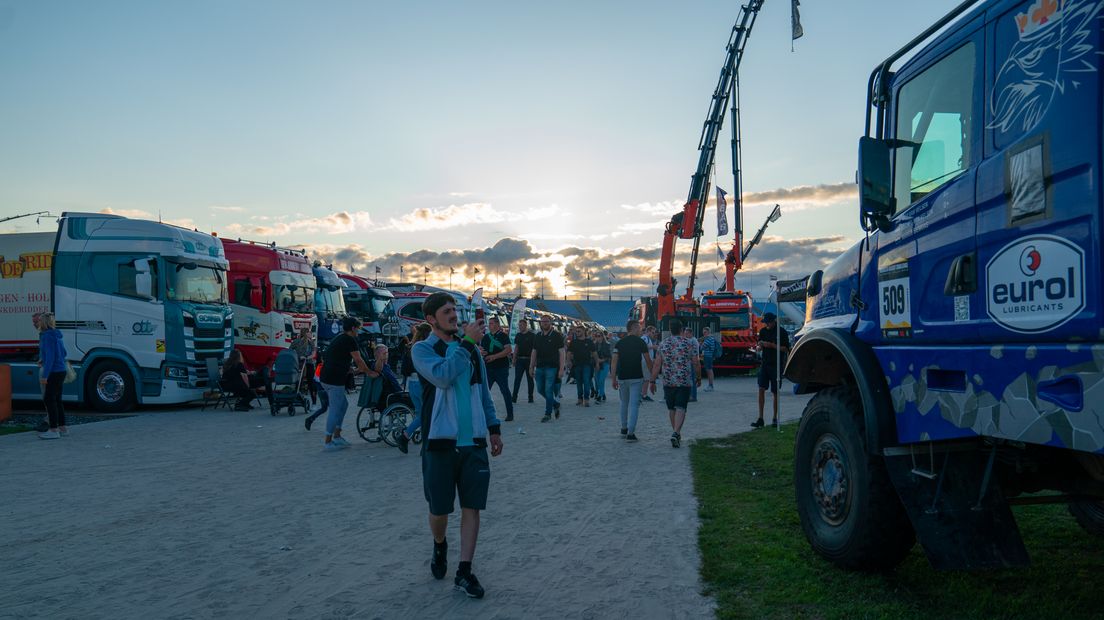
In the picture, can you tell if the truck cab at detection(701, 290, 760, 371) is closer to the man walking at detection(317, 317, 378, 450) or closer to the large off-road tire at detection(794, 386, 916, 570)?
the man walking at detection(317, 317, 378, 450)

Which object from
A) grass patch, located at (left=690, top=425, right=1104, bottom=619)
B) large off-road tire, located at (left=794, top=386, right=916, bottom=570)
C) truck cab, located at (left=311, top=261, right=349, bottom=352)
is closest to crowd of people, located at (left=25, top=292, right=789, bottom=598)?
grass patch, located at (left=690, top=425, right=1104, bottom=619)

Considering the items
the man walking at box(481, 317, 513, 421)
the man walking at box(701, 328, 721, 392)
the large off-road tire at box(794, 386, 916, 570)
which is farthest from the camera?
the man walking at box(701, 328, 721, 392)

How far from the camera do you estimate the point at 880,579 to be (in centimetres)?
458

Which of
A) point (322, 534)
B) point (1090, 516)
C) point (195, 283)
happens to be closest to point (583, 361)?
point (195, 283)

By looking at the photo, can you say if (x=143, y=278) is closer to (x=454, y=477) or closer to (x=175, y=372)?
(x=175, y=372)

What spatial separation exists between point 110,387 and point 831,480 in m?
15.5

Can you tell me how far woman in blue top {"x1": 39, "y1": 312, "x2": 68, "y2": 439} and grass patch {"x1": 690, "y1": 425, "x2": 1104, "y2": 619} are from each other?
10.0 meters

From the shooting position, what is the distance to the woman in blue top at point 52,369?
11.5m

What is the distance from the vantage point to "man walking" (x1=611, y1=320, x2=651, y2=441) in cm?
1131

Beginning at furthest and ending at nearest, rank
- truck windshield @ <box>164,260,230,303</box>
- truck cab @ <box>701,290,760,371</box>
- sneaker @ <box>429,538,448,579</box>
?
1. truck cab @ <box>701,290,760,371</box>
2. truck windshield @ <box>164,260,230,303</box>
3. sneaker @ <box>429,538,448,579</box>

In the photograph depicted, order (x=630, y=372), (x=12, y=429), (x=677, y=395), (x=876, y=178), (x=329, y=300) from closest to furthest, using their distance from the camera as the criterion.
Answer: (x=876, y=178), (x=677, y=395), (x=630, y=372), (x=12, y=429), (x=329, y=300)

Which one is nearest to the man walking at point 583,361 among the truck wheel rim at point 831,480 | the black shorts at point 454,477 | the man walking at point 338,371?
the man walking at point 338,371

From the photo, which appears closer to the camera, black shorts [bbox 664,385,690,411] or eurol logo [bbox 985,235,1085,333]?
eurol logo [bbox 985,235,1085,333]

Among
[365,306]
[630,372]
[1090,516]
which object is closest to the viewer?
[1090,516]
